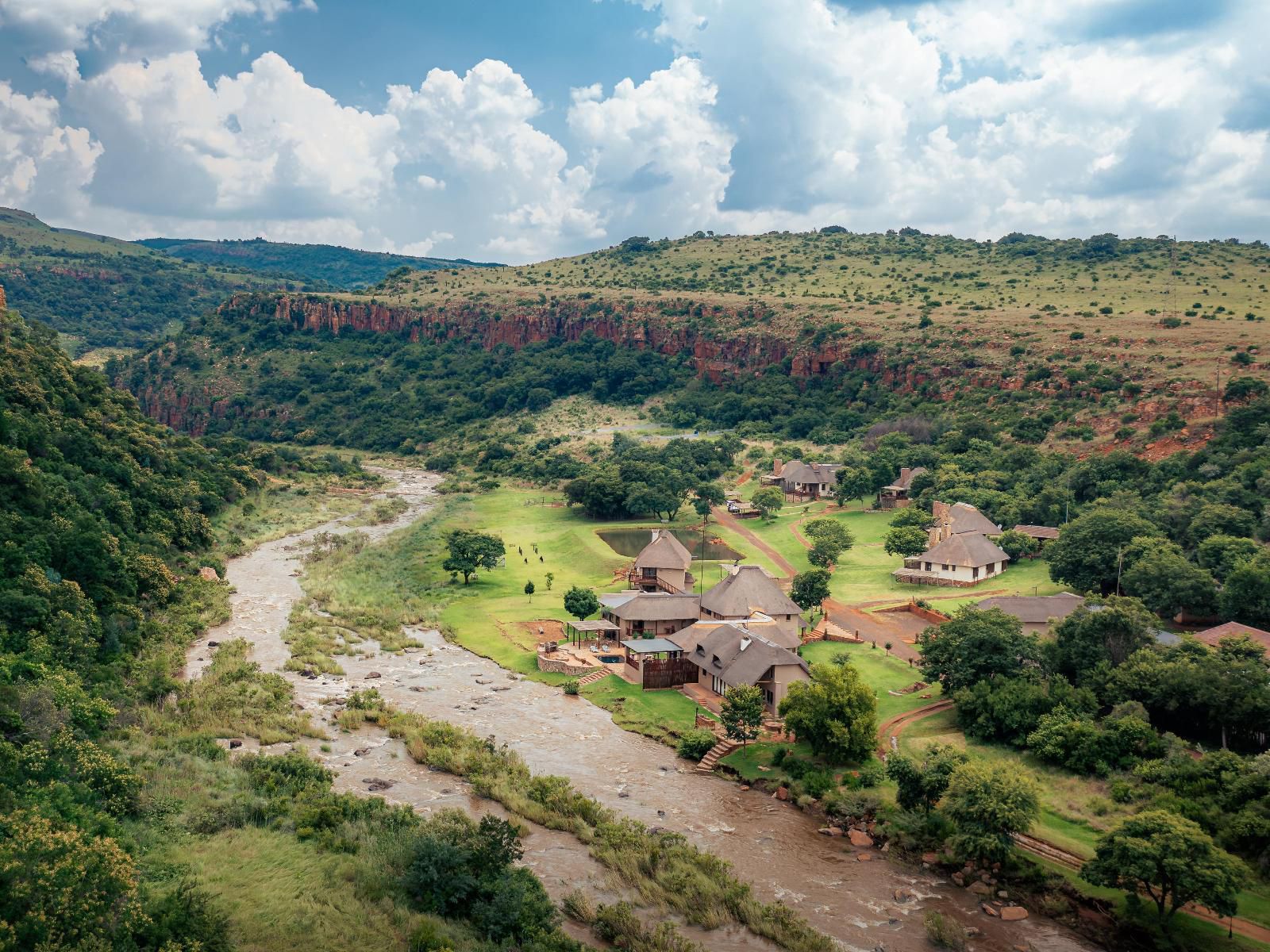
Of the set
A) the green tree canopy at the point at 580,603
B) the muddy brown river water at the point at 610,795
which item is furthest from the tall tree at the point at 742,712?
the green tree canopy at the point at 580,603

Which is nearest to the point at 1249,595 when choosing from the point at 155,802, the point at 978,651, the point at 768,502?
Result: the point at 978,651

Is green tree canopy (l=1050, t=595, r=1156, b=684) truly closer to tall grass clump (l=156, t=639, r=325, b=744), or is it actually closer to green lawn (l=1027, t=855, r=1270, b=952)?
green lawn (l=1027, t=855, r=1270, b=952)

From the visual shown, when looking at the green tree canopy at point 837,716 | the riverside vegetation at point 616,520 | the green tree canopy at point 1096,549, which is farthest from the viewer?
the green tree canopy at point 1096,549

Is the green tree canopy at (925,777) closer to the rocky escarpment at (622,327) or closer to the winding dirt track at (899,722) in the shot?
the winding dirt track at (899,722)

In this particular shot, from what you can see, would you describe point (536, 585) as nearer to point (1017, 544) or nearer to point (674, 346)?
point (1017, 544)

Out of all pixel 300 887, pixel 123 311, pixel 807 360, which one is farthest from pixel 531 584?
pixel 123 311

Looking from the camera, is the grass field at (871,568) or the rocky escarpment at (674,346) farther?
the rocky escarpment at (674,346)

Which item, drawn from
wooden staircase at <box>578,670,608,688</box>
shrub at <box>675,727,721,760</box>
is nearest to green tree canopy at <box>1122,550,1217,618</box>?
shrub at <box>675,727,721,760</box>
